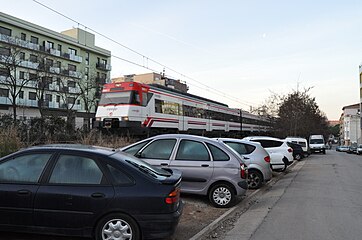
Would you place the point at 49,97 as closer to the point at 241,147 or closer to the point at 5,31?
the point at 5,31

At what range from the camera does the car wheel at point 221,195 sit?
803 centimetres

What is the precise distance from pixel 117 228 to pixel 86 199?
0.59 metres

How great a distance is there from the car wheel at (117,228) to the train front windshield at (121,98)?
13870mm

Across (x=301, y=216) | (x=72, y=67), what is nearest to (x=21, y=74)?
(x=72, y=67)

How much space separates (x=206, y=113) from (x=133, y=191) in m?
23.8

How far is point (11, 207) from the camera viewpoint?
4801 millimetres

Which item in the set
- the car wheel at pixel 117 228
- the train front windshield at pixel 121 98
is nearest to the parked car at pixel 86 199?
the car wheel at pixel 117 228

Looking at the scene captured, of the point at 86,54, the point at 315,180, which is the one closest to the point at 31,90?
the point at 86,54

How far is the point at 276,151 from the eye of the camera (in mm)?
16062

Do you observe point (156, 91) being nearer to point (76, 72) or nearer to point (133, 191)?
point (133, 191)

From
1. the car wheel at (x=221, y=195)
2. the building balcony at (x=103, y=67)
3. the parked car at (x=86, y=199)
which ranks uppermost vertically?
the building balcony at (x=103, y=67)

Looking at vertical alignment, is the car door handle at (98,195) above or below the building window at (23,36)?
below

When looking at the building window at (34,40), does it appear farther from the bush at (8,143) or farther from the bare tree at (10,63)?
the bush at (8,143)

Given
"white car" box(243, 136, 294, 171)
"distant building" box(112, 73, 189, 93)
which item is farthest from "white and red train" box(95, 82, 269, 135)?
"distant building" box(112, 73, 189, 93)
